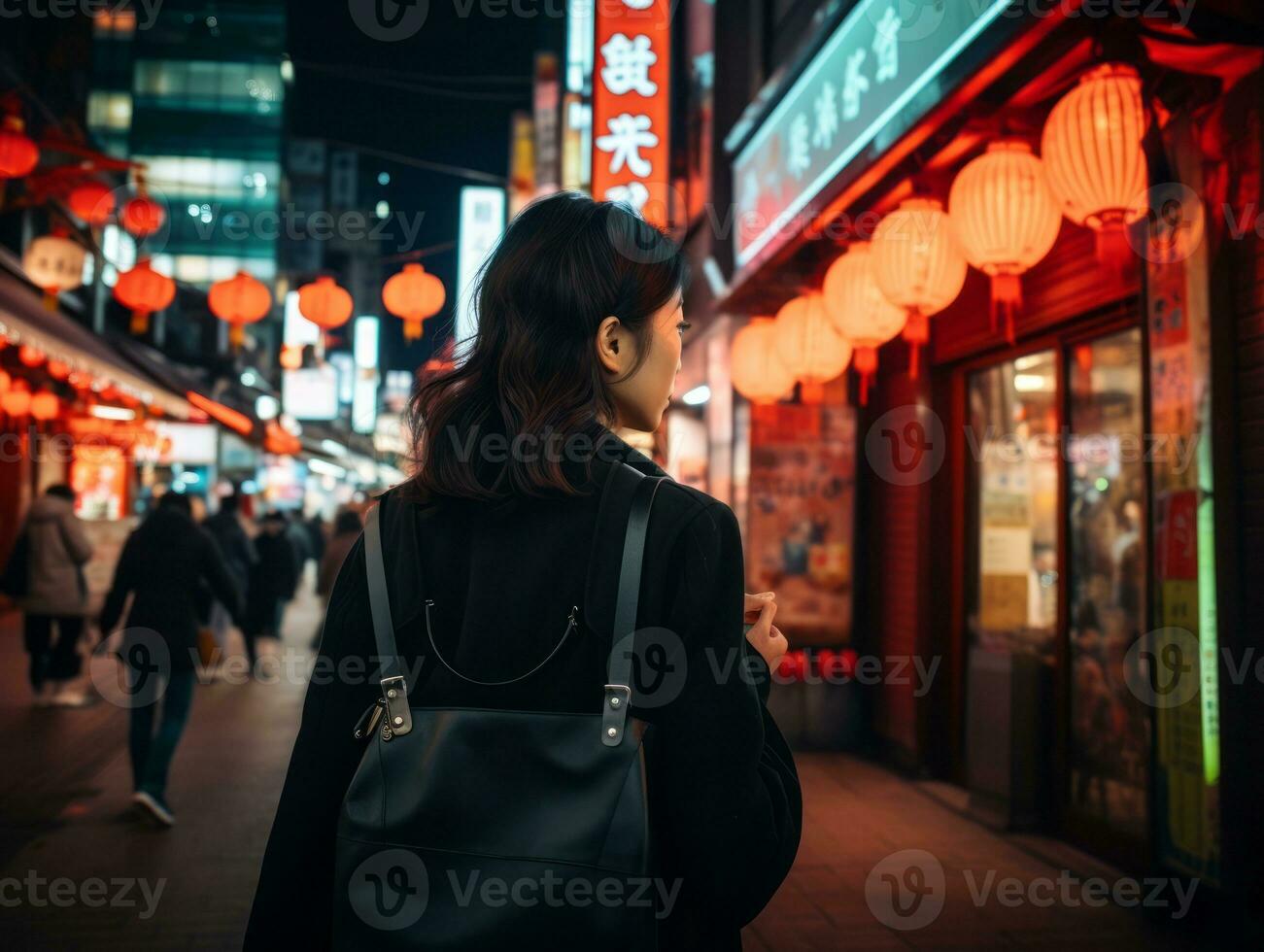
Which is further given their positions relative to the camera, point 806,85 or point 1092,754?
point 806,85

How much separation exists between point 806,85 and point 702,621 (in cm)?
720

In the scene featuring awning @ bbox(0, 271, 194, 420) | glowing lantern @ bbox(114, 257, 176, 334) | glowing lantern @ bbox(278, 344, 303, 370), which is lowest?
awning @ bbox(0, 271, 194, 420)

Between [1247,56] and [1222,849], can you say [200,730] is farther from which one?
[1247,56]

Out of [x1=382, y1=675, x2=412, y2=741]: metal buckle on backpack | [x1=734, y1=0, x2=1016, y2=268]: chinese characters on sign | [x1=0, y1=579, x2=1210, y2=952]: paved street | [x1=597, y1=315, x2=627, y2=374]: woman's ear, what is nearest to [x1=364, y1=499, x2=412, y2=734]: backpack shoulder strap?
[x1=382, y1=675, x2=412, y2=741]: metal buckle on backpack

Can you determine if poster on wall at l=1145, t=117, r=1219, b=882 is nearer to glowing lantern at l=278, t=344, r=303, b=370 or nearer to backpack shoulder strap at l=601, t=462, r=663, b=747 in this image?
backpack shoulder strap at l=601, t=462, r=663, b=747

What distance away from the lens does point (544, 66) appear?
75.2 ft

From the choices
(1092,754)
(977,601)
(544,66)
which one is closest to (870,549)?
(977,601)

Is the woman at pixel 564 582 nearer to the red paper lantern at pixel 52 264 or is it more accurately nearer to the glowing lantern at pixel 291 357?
the red paper lantern at pixel 52 264

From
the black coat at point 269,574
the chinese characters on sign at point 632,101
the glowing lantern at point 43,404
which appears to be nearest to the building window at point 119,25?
the glowing lantern at point 43,404

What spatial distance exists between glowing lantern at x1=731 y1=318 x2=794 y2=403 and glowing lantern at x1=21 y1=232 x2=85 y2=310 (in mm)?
7744

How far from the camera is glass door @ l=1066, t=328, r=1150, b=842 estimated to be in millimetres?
5977

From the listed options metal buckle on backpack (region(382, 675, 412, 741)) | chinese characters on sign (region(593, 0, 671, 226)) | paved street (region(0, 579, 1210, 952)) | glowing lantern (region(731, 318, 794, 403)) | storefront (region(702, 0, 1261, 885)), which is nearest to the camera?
metal buckle on backpack (region(382, 675, 412, 741))

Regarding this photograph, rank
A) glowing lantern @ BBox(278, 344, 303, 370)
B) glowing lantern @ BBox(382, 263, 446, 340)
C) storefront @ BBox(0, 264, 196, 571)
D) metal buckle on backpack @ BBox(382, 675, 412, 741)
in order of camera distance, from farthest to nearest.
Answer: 1. glowing lantern @ BBox(278, 344, 303, 370)
2. glowing lantern @ BBox(382, 263, 446, 340)
3. storefront @ BBox(0, 264, 196, 571)
4. metal buckle on backpack @ BBox(382, 675, 412, 741)

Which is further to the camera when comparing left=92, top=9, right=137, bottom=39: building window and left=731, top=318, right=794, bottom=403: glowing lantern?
left=92, top=9, right=137, bottom=39: building window
